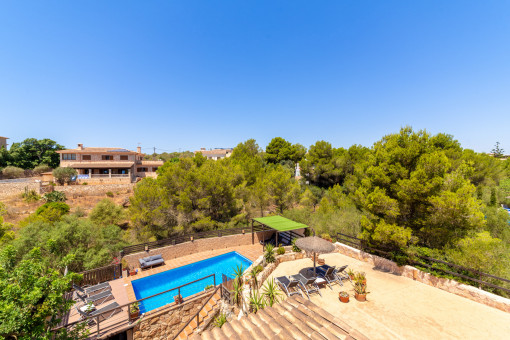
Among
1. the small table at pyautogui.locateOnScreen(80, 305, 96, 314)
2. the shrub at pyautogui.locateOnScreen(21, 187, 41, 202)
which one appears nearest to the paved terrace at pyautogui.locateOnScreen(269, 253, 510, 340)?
the small table at pyautogui.locateOnScreen(80, 305, 96, 314)

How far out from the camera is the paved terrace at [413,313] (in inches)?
241

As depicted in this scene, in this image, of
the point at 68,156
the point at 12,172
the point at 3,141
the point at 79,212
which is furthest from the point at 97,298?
the point at 3,141

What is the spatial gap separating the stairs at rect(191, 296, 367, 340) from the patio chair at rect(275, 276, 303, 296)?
0.97 ft

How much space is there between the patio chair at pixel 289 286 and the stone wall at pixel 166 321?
4.31m

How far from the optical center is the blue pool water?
11.1m

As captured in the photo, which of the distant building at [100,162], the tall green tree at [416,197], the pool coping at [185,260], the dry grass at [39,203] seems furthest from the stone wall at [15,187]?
the tall green tree at [416,197]

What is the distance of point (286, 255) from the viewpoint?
12.0 m

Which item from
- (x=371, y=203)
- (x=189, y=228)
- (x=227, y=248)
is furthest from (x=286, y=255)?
(x=189, y=228)

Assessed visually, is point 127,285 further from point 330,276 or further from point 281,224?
point 330,276

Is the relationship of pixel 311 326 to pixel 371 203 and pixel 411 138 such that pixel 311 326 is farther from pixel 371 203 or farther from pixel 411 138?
pixel 411 138

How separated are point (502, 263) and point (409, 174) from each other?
4.64 meters

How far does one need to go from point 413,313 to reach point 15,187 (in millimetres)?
44625

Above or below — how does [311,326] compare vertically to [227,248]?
above

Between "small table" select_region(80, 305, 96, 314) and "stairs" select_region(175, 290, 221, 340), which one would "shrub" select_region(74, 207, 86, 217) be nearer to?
"small table" select_region(80, 305, 96, 314)
